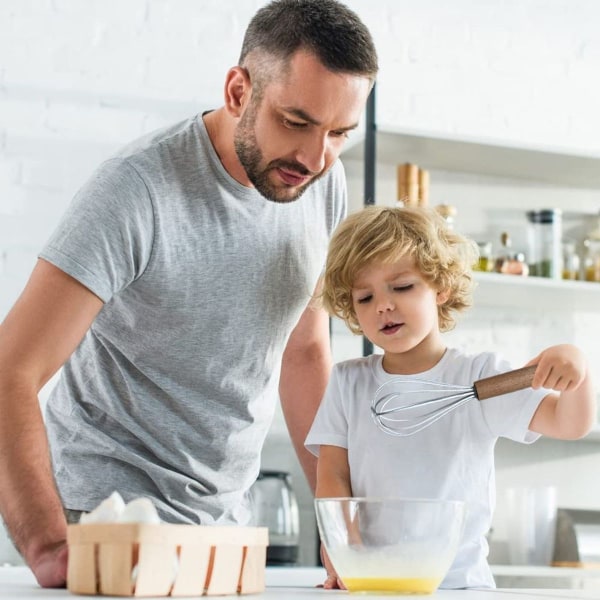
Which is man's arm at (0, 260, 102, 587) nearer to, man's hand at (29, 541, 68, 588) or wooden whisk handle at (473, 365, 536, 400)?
man's hand at (29, 541, 68, 588)

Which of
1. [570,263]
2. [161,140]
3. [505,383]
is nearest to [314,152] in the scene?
[161,140]

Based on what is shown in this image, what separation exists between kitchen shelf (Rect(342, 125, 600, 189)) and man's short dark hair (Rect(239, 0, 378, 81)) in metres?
1.53

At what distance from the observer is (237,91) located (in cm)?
154

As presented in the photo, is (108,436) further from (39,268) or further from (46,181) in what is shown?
(46,181)

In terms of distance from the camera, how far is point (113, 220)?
141 centimetres

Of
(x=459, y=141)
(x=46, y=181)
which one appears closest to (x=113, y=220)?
(x=46, y=181)

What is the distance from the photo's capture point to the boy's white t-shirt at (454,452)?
4.41ft

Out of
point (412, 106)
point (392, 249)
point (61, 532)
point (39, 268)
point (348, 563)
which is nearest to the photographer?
point (348, 563)

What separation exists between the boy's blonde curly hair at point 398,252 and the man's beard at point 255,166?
0.11 m

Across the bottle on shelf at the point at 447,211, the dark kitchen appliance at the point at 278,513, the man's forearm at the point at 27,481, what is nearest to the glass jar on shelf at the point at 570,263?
Result: the bottle on shelf at the point at 447,211

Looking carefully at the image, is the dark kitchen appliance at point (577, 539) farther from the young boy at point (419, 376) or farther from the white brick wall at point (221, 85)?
the young boy at point (419, 376)

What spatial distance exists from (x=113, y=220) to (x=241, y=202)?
0.24 m

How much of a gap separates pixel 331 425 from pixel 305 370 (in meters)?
0.31

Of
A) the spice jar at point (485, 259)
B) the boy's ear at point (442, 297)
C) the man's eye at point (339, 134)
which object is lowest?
the boy's ear at point (442, 297)
